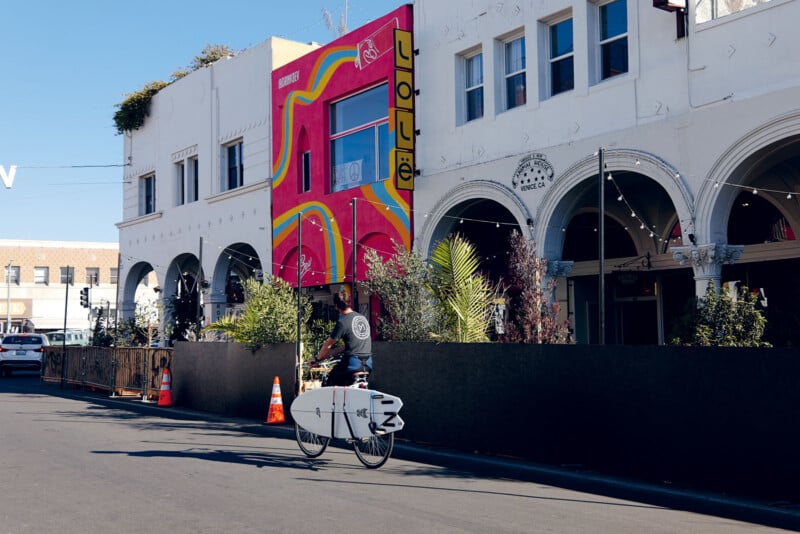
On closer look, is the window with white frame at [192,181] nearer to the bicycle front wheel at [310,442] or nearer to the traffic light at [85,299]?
the traffic light at [85,299]

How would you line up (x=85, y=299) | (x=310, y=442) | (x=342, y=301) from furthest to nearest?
(x=85, y=299) → (x=310, y=442) → (x=342, y=301)

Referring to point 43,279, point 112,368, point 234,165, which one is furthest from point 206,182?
point 43,279

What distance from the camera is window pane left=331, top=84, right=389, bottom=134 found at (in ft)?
67.1

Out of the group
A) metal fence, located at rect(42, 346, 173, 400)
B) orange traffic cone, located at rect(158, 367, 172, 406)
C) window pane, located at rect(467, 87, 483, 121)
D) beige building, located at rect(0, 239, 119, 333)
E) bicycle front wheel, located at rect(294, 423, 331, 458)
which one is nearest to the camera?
bicycle front wheel, located at rect(294, 423, 331, 458)

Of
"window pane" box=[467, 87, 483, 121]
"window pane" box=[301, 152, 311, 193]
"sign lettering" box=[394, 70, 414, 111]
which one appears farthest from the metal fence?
"window pane" box=[467, 87, 483, 121]

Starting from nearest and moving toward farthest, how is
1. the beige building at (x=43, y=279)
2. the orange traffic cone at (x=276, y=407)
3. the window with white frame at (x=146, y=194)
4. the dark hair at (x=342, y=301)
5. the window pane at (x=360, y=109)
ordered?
the dark hair at (x=342, y=301)
the orange traffic cone at (x=276, y=407)
the window pane at (x=360, y=109)
the window with white frame at (x=146, y=194)
the beige building at (x=43, y=279)

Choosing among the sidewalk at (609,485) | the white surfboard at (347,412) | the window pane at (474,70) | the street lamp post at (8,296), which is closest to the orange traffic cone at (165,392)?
the sidewalk at (609,485)

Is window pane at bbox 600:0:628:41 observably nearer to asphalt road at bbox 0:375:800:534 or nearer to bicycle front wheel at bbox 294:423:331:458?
asphalt road at bbox 0:375:800:534

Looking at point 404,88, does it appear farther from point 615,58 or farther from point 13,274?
point 13,274

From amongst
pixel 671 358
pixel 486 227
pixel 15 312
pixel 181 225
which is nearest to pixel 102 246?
pixel 15 312

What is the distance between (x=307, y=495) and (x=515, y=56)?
11.7m

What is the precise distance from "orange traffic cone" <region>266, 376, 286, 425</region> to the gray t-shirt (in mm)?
4016

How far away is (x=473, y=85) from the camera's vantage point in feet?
60.1

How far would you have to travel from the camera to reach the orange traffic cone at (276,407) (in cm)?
1370
